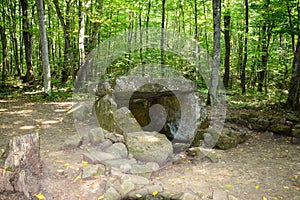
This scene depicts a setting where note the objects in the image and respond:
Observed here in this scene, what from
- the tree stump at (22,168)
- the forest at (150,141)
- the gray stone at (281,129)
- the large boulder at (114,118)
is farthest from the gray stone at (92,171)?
the gray stone at (281,129)

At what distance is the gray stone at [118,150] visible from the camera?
4.84 meters

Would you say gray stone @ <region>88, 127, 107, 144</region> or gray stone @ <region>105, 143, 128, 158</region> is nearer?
gray stone @ <region>105, 143, 128, 158</region>

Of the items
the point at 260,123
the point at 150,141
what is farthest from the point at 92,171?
the point at 260,123

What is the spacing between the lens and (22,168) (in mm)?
3611

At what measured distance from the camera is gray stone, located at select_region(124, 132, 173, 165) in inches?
193

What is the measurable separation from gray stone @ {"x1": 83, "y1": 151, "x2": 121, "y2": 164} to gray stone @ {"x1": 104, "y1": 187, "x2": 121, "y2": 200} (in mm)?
797

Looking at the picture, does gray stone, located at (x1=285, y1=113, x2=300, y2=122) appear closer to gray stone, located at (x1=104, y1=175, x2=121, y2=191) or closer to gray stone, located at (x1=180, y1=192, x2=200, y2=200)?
gray stone, located at (x1=180, y1=192, x2=200, y2=200)

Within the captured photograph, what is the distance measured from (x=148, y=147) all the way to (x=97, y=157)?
1.12 meters

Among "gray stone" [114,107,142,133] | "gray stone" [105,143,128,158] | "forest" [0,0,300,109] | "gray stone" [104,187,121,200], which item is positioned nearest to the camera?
"gray stone" [104,187,121,200]

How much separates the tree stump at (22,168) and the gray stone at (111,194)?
1.02 m

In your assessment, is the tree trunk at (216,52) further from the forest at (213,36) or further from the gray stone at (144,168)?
the gray stone at (144,168)

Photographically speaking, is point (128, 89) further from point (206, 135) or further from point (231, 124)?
point (231, 124)

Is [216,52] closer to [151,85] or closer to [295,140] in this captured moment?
[151,85]

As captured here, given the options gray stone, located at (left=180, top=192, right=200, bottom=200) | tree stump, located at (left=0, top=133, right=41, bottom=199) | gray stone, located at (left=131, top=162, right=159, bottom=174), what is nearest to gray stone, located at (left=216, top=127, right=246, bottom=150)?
gray stone, located at (left=131, top=162, right=159, bottom=174)
